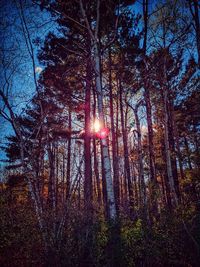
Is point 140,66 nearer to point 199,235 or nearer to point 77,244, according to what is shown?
point 199,235

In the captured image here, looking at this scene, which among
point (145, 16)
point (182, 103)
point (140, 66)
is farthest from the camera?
point (182, 103)

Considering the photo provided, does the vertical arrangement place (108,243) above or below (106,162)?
below

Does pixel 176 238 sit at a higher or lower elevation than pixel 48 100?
lower

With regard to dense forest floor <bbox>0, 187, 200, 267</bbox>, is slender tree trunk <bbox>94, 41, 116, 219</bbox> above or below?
above

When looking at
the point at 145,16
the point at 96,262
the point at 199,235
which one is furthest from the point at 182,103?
the point at 96,262

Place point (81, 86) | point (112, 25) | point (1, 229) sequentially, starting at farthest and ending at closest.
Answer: point (81, 86), point (112, 25), point (1, 229)

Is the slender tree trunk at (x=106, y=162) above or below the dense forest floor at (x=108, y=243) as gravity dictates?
above

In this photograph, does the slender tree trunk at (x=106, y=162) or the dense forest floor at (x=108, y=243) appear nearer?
the dense forest floor at (x=108, y=243)

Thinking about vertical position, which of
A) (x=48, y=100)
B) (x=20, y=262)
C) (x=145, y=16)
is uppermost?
(x=145, y=16)

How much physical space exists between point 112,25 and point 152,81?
4479 mm

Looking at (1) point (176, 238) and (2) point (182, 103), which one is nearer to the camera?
(1) point (176, 238)

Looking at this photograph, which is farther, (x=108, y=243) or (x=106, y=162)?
(x=106, y=162)

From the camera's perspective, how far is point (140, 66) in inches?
384

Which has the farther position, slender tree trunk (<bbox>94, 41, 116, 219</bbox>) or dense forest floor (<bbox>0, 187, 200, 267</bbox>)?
slender tree trunk (<bbox>94, 41, 116, 219</bbox>)
